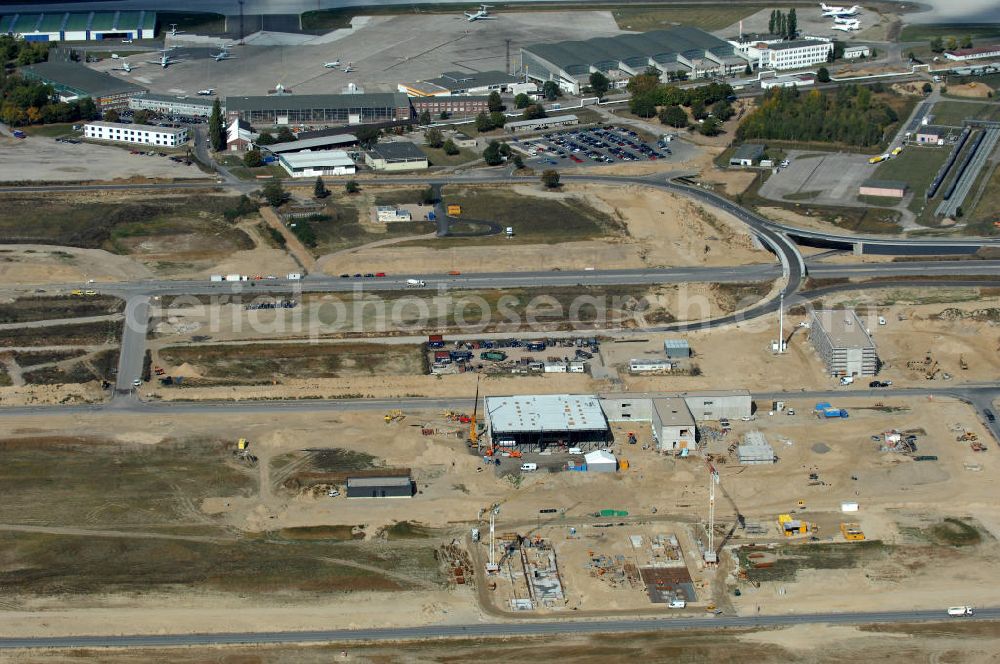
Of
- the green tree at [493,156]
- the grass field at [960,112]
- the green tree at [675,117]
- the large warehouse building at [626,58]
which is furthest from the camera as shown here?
the large warehouse building at [626,58]

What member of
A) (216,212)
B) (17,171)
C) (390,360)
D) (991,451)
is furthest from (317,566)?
(17,171)

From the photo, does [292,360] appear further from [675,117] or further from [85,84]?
[85,84]

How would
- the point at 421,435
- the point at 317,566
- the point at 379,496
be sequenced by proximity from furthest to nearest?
1. the point at 421,435
2. the point at 379,496
3. the point at 317,566

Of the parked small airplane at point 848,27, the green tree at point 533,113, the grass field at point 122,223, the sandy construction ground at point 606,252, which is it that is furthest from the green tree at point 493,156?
the parked small airplane at point 848,27

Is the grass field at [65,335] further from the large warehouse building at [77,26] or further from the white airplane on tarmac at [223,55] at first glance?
the large warehouse building at [77,26]

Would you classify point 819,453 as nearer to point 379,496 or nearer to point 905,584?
point 905,584
